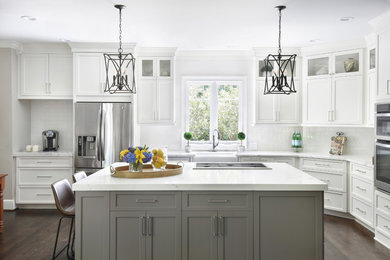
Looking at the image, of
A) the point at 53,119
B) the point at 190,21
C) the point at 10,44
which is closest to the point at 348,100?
the point at 190,21

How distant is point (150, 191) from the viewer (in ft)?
9.39

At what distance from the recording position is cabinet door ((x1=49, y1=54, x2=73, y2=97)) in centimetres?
542

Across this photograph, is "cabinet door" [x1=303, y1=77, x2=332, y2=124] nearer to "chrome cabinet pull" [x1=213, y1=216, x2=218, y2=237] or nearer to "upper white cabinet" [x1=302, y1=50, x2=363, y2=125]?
"upper white cabinet" [x1=302, y1=50, x2=363, y2=125]

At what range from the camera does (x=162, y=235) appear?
2.86 meters

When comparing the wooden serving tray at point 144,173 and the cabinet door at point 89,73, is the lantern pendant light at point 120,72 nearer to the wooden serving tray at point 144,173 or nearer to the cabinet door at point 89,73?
the cabinet door at point 89,73

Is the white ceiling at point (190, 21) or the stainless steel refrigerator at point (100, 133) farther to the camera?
the stainless steel refrigerator at point (100, 133)

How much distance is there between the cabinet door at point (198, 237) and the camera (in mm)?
2857

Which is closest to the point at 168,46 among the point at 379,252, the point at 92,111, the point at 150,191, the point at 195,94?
the point at 195,94

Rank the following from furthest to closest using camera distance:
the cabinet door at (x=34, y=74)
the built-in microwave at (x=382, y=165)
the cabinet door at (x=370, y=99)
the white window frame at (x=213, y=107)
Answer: the white window frame at (x=213, y=107) < the cabinet door at (x=34, y=74) < the cabinet door at (x=370, y=99) < the built-in microwave at (x=382, y=165)

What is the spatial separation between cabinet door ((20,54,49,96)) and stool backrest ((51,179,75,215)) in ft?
8.18

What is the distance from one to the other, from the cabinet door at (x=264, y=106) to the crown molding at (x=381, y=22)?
1.94 meters

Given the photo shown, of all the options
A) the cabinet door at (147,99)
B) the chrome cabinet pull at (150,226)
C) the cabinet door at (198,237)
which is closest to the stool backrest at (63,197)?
the chrome cabinet pull at (150,226)

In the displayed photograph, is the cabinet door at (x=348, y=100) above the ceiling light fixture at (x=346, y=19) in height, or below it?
below

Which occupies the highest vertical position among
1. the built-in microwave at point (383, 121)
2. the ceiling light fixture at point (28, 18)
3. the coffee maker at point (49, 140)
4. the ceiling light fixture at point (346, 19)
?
the ceiling light fixture at point (28, 18)
